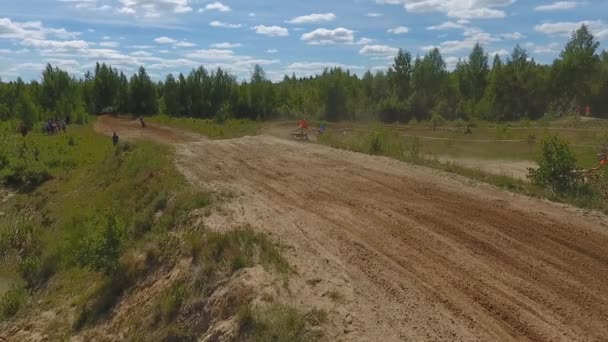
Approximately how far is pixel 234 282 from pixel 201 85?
7048cm

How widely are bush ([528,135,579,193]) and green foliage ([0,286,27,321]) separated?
15878mm

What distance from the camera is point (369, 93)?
263 feet

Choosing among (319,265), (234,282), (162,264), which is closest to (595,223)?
(319,265)

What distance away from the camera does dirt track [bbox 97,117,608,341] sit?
7605mm

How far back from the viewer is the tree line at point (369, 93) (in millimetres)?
69250

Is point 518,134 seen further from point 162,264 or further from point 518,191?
point 162,264

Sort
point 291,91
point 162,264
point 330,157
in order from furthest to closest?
point 291,91 < point 330,157 < point 162,264

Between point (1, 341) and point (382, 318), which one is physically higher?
point (382, 318)

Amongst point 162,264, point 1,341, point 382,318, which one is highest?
point 382,318

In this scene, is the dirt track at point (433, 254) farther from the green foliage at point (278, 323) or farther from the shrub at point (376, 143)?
the shrub at point (376, 143)

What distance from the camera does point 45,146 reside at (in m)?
43.7

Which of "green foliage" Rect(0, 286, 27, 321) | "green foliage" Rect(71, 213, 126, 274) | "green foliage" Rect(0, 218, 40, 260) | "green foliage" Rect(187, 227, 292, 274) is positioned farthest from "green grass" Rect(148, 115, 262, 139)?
"green foliage" Rect(187, 227, 292, 274)

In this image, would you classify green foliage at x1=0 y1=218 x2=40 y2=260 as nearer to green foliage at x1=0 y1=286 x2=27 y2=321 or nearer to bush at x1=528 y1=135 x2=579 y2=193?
green foliage at x1=0 y1=286 x2=27 y2=321

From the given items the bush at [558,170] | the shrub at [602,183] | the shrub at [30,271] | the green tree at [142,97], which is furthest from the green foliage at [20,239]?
the green tree at [142,97]
